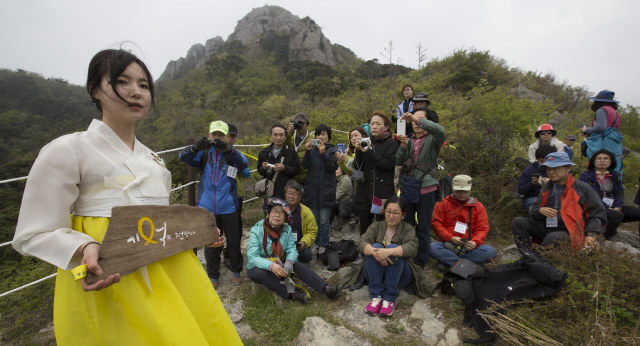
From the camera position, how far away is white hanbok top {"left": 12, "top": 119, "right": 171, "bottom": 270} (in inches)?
34.5

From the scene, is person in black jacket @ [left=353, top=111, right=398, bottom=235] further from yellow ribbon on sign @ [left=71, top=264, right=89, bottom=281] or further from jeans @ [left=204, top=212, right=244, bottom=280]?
yellow ribbon on sign @ [left=71, top=264, right=89, bottom=281]

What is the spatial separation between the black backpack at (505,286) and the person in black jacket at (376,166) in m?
1.26

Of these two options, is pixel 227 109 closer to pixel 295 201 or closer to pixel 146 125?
pixel 146 125

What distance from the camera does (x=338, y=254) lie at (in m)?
3.89

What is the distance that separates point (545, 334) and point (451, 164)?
157 inches

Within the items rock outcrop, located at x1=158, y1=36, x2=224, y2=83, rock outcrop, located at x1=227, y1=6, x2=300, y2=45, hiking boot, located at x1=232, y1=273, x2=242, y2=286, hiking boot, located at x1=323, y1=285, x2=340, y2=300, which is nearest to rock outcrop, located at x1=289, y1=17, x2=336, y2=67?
rock outcrop, located at x1=227, y1=6, x2=300, y2=45

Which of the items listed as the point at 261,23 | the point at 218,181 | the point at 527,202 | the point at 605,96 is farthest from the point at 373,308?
the point at 261,23

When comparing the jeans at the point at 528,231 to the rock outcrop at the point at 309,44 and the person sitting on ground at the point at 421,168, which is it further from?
the rock outcrop at the point at 309,44

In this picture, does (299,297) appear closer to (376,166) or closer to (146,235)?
(376,166)

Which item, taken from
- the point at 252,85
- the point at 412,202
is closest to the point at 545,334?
the point at 412,202

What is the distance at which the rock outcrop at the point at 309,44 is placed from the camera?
39688 millimetres

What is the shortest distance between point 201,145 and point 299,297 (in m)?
1.93

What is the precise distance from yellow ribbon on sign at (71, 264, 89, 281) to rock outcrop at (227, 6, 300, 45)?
6253cm

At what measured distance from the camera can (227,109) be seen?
24984mm
